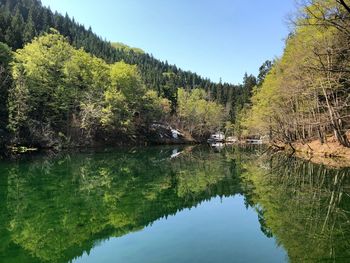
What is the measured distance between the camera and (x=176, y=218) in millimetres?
15242

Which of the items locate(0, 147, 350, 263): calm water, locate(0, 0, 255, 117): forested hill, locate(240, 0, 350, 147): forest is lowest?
locate(0, 147, 350, 263): calm water

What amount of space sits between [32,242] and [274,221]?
8329 millimetres

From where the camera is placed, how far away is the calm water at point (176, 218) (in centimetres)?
1037

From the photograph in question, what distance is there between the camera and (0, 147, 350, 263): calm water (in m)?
10.4

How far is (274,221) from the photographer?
44.1 ft

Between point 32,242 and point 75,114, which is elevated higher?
point 75,114

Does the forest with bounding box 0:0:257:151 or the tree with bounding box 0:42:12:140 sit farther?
the forest with bounding box 0:0:257:151

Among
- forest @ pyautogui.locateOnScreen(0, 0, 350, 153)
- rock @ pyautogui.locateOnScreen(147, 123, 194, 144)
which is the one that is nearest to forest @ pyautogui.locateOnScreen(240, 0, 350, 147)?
forest @ pyautogui.locateOnScreen(0, 0, 350, 153)

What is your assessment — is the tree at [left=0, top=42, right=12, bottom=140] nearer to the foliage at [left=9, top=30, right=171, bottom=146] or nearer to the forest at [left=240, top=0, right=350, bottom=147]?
the foliage at [left=9, top=30, right=171, bottom=146]

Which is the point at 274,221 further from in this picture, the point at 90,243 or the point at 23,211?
the point at 23,211

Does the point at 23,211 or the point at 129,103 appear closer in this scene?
the point at 23,211

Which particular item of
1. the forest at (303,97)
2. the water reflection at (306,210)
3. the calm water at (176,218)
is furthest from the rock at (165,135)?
the water reflection at (306,210)

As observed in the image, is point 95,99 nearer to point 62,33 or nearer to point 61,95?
point 61,95

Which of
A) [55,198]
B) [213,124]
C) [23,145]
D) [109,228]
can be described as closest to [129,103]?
[23,145]
